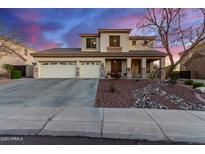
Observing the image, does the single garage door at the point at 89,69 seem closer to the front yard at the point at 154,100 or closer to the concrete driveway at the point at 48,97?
the concrete driveway at the point at 48,97

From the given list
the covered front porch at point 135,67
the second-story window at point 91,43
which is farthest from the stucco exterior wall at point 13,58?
the covered front porch at point 135,67

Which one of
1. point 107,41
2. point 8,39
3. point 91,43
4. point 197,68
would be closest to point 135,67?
point 107,41

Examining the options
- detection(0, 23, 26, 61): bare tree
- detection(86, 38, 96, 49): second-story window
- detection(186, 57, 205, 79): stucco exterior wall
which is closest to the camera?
detection(186, 57, 205, 79): stucco exterior wall

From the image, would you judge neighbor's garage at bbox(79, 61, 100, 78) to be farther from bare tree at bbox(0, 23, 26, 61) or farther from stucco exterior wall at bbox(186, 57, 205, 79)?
stucco exterior wall at bbox(186, 57, 205, 79)

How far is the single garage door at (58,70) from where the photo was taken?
24.2 meters

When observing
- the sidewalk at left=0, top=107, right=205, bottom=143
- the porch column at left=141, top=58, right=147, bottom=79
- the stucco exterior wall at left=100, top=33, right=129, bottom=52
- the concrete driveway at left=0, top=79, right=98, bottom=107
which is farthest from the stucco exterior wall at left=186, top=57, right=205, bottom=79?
the sidewalk at left=0, top=107, right=205, bottom=143

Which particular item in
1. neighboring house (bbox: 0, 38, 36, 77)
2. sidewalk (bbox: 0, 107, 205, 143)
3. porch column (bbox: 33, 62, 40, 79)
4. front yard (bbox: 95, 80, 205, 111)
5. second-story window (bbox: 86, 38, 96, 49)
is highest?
second-story window (bbox: 86, 38, 96, 49)

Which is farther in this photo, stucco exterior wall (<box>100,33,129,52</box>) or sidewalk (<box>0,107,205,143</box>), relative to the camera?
stucco exterior wall (<box>100,33,129,52</box>)

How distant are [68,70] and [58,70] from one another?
4.07ft

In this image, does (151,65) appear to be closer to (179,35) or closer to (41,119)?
(179,35)

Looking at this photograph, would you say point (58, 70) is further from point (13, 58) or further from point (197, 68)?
point (197, 68)

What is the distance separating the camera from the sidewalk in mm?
5137

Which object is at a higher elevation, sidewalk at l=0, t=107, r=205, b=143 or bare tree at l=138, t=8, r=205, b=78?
bare tree at l=138, t=8, r=205, b=78

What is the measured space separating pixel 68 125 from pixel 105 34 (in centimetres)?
1995
